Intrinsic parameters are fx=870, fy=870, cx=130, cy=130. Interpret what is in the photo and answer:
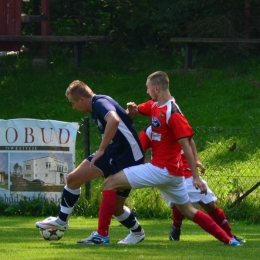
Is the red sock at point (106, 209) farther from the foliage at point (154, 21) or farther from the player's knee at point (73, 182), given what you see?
the foliage at point (154, 21)

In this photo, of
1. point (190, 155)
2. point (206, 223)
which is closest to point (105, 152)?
point (190, 155)

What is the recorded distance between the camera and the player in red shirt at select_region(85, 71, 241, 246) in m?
7.96

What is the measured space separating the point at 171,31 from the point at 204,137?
4.93 metres

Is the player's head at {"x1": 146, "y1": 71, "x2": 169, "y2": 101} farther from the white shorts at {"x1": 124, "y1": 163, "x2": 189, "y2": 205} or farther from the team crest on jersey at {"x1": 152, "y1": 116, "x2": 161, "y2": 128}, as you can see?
the white shorts at {"x1": 124, "y1": 163, "x2": 189, "y2": 205}


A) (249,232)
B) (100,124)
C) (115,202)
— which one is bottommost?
(249,232)

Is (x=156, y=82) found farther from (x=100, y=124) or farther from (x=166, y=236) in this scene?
(x=166, y=236)

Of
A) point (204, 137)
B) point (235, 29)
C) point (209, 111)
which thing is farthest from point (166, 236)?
point (235, 29)

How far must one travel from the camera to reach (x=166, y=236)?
982 centimetres

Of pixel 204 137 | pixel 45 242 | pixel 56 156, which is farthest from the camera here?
pixel 204 137

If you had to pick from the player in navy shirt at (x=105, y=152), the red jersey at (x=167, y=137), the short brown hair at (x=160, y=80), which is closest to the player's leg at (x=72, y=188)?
the player in navy shirt at (x=105, y=152)

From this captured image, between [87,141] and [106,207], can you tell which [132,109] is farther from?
→ [87,141]

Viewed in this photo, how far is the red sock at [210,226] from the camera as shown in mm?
8164

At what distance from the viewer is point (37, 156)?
1238 cm

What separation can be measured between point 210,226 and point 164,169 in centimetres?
70
